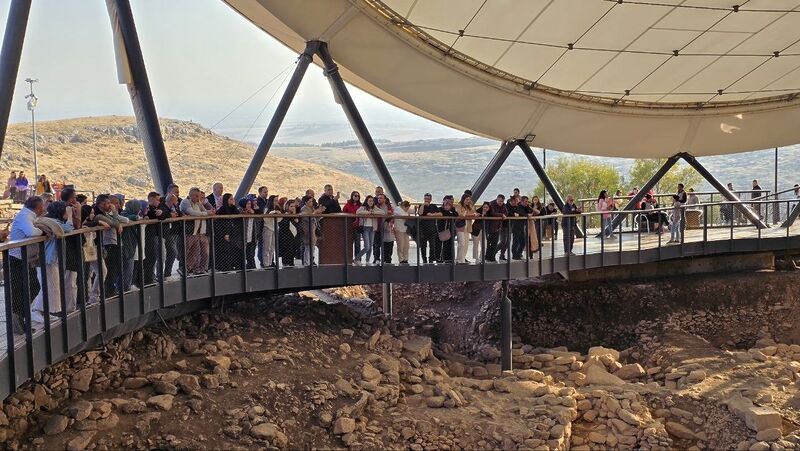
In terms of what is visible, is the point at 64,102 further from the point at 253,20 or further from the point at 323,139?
the point at 253,20

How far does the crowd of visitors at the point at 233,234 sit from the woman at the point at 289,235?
19 mm

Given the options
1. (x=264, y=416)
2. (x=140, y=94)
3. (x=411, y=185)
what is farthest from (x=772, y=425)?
(x=411, y=185)

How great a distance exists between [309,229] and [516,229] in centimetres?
491

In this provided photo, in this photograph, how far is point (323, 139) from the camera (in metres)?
157

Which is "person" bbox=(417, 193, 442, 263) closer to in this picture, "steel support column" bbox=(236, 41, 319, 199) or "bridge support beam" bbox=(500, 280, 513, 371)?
"bridge support beam" bbox=(500, 280, 513, 371)

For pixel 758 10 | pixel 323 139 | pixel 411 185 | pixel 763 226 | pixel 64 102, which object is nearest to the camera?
pixel 758 10

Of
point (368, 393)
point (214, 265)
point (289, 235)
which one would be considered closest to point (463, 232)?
point (289, 235)

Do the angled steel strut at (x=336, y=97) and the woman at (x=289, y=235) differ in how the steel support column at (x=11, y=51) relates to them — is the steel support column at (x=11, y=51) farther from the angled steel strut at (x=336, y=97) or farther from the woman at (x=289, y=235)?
the angled steel strut at (x=336, y=97)


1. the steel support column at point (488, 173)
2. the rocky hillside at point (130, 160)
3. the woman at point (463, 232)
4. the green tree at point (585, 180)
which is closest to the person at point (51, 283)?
the woman at point (463, 232)

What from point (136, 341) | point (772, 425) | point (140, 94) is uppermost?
point (140, 94)

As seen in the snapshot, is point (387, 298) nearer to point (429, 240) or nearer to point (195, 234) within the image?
point (429, 240)

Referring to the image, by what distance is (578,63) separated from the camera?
23062mm

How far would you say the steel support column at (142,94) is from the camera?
14.9 m

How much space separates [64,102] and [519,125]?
123053mm
